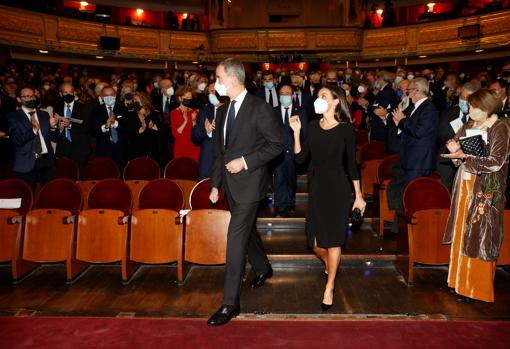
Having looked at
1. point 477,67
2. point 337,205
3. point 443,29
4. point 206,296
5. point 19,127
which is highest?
point 443,29

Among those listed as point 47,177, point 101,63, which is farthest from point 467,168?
point 101,63

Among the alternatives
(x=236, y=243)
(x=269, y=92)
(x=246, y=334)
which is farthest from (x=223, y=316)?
(x=269, y=92)

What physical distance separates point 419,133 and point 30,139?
372 cm

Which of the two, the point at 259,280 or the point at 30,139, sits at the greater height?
the point at 30,139

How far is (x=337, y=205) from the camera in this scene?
3098 millimetres

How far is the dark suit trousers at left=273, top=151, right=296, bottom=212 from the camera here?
16.6 feet

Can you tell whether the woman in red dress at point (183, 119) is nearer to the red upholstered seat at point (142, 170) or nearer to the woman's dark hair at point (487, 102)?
the red upholstered seat at point (142, 170)

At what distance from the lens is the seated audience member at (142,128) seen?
556 cm

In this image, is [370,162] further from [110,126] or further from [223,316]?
[223,316]

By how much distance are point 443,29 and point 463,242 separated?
14.1 meters

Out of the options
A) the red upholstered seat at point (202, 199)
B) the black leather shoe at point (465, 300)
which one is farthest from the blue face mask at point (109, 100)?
the black leather shoe at point (465, 300)

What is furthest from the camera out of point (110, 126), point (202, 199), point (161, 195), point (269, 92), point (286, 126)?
point (269, 92)

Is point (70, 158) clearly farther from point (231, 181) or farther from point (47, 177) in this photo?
point (231, 181)

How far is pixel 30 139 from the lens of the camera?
178 inches
